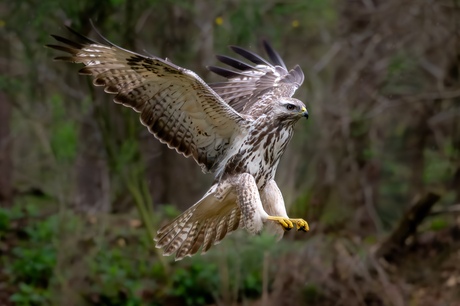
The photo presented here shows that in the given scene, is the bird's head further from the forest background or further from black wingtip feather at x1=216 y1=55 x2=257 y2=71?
the forest background

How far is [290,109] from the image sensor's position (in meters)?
3.54

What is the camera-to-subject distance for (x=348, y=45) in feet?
27.2

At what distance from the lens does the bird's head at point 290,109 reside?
3510mm

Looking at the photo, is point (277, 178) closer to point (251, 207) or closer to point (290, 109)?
point (290, 109)

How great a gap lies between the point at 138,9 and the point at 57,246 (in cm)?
352

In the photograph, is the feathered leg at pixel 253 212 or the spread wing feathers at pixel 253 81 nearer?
the feathered leg at pixel 253 212

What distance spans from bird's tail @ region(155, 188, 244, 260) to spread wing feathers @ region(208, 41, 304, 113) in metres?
0.88

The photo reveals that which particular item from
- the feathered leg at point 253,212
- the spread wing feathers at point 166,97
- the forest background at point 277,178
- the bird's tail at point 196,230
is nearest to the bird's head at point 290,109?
the spread wing feathers at point 166,97

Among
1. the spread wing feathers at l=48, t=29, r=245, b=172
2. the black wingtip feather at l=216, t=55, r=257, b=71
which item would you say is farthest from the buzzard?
the black wingtip feather at l=216, t=55, r=257, b=71

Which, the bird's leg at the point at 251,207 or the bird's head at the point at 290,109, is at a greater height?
the bird's head at the point at 290,109

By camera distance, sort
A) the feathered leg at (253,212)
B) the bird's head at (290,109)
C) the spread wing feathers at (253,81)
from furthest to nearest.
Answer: the spread wing feathers at (253,81), the bird's head at (290,109), the feathered leg at (253,212)

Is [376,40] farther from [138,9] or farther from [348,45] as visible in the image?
[138,9]

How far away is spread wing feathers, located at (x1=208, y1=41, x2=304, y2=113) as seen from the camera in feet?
14.4

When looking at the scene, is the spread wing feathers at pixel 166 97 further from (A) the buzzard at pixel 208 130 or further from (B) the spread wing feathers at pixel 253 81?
(B) the spread wing feathers at pixel 253 81
